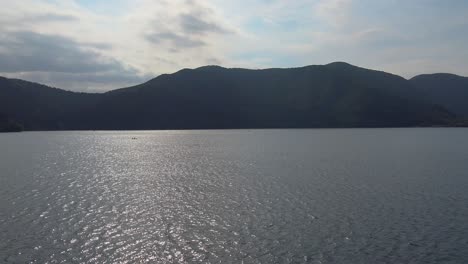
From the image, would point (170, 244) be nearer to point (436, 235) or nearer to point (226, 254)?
point (226, 254)

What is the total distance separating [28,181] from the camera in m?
67.8

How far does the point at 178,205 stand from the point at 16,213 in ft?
56.9

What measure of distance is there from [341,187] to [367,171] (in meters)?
21.1

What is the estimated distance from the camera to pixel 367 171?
7906 cm

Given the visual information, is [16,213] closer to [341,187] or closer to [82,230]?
[82,230]

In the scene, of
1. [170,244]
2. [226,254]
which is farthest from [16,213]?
[226,254]

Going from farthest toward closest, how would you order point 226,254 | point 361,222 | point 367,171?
point 367,171 < point 361,222 < point 226,254

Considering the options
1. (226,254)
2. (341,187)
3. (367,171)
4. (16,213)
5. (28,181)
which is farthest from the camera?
(367,171)

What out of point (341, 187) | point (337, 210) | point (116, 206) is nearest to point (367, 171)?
point (341, 187)

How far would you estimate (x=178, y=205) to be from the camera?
48500 mm

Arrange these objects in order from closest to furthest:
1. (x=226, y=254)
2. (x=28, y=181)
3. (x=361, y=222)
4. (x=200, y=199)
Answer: (x=226, y=254)
(x=361, y=222)
(x=200, y=199)
(x=28, y=181)

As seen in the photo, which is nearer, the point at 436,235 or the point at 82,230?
the point at 436,235

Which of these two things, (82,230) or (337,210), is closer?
(82,230)


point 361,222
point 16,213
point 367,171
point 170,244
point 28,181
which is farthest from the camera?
point 367,171
